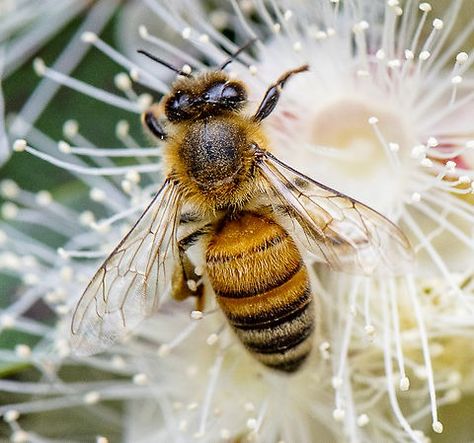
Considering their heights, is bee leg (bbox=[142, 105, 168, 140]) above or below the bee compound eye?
below

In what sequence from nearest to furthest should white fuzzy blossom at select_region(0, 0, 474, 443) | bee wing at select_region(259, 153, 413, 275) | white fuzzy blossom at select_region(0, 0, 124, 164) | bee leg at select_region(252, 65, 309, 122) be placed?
1. bee wing at select_region(259, 153, 413, 275)
2. bee leg at select_region(252, 65, 309, 122)
3. white fuzzy blossom at select_region(0, 0, 474, 443)
4. white fuzzy blossom at select_region(0, 0, 124, 164)

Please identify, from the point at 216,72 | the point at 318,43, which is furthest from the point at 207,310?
the point at 318,43

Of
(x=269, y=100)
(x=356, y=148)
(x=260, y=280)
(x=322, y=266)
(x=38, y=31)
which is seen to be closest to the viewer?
(x=260, y=280)

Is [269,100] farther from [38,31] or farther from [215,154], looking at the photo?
[38,31]

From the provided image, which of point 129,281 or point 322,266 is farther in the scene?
point 322,266

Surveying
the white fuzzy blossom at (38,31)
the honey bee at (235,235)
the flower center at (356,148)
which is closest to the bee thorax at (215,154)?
the honey bee at (235,235)

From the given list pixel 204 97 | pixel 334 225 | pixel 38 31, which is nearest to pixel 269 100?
pixel 204 97

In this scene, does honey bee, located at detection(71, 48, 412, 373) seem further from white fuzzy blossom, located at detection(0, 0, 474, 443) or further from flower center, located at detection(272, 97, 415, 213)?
flower center, located at detection(272, 97, 415, 213)

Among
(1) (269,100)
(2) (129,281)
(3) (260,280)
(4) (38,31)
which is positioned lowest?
(4) (38,31)

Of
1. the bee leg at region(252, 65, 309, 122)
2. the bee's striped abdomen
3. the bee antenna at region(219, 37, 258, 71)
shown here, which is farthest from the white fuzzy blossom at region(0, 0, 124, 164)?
the bee's striped abdomen
